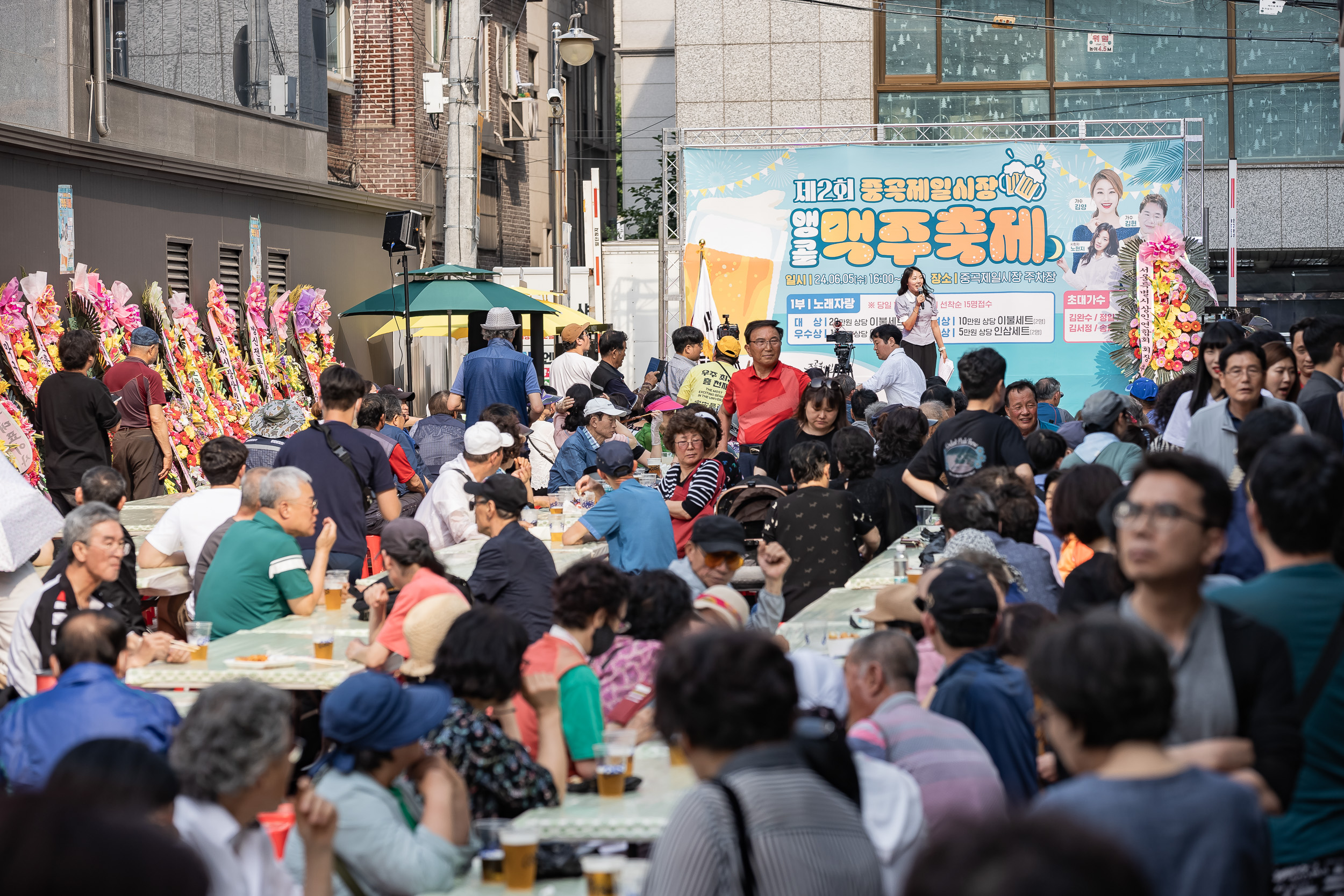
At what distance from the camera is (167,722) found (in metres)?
4.20

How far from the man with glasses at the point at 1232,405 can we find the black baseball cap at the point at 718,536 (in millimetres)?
1894

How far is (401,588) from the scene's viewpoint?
18.9 ft

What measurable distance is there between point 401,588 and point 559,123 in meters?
23.1

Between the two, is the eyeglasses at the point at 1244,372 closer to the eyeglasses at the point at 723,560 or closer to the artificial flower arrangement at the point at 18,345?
the eyeglasses at the point at 723,560

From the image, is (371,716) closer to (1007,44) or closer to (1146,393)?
(1146,393)

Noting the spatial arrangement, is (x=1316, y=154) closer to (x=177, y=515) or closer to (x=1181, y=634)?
(x=177, y=515)

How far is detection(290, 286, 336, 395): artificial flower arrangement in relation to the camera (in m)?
17.2

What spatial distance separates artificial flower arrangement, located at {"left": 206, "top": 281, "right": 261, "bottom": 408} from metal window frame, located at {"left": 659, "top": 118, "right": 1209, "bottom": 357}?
484 cm

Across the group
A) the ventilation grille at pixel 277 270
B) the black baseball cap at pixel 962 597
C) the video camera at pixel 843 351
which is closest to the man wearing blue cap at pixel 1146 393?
the video camera at pixel 843 351

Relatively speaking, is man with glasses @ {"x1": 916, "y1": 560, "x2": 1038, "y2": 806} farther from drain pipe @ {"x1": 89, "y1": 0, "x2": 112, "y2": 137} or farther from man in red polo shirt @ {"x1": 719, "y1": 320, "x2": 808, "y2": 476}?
drain pipe @ {"x1": 89, "y1": 0, "x2": 112, "y2": 137}

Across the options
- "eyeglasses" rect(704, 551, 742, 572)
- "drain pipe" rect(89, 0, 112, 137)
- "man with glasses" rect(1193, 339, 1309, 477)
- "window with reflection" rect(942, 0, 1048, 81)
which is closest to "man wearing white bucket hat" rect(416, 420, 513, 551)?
"eyeglasses" rect(704, 551, 742, 572)

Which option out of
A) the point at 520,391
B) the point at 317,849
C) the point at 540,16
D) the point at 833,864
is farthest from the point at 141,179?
the point at 540,16

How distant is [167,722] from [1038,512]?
11.5 ft

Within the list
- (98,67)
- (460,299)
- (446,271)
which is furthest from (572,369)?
(98,67)
